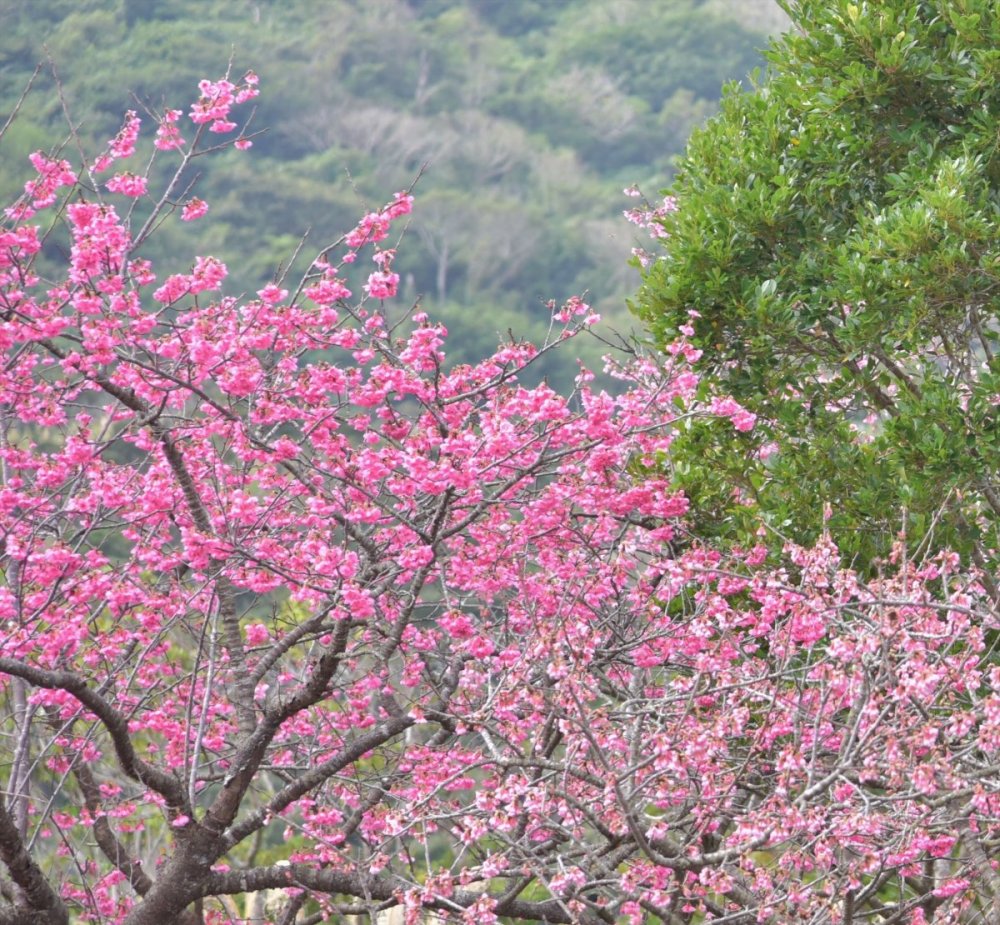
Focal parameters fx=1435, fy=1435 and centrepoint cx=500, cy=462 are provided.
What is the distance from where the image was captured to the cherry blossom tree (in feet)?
16.4

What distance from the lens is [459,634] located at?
6.06 m

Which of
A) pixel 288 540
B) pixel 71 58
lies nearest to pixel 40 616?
pixel 288 540

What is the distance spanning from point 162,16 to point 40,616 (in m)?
36.1

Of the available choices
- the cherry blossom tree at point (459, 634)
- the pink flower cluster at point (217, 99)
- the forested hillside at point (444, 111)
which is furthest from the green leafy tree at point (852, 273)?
the forested hillside at point (444, 111)

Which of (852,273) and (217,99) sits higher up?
(217,99)

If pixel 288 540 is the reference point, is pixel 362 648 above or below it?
below

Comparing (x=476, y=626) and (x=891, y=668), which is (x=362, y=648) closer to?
(x=476, y=626)

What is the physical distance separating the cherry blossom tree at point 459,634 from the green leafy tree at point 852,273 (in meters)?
0.29

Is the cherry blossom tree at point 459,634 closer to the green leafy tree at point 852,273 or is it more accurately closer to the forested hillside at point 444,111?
the green leafy tree at point 852,273

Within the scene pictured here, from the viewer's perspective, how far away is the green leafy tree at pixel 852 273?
6.08m

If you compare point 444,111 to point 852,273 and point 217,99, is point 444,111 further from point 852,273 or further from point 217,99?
point 852,273

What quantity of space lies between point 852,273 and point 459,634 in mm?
2280

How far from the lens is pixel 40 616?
237 inches

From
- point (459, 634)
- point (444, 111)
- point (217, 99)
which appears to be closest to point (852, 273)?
point (459, 634)
